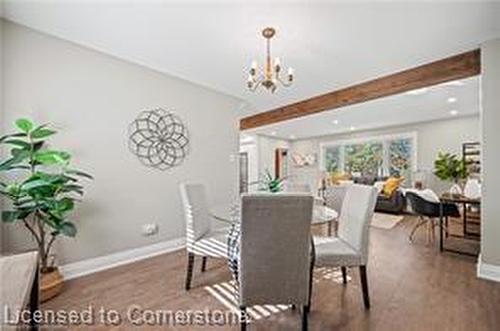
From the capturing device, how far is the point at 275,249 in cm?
151

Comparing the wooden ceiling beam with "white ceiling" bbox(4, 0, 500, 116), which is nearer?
"white ceiling" bbox(4, 0, 500, 116)

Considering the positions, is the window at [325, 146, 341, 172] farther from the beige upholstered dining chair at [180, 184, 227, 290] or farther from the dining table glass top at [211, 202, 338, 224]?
the beige upholstered dining chair at [180, 184, 227, 290]

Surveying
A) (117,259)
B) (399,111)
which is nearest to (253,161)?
(399,111)

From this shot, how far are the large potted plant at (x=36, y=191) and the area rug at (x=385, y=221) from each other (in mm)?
4869

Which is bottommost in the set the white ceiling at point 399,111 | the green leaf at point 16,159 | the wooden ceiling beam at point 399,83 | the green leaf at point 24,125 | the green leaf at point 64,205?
the green leaf at point 64,205

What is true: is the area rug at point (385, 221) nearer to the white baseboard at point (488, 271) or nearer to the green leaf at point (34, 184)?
the white baseboard at point (488, 271)

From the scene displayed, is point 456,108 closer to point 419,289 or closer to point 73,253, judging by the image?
point 419,289

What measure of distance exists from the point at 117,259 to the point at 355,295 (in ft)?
8.44

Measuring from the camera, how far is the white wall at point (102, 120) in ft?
7.97

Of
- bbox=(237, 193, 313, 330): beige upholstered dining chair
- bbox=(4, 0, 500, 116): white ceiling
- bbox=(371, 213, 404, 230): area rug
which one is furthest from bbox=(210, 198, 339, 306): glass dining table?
bbox=(371, 213, 404, 230): area rug

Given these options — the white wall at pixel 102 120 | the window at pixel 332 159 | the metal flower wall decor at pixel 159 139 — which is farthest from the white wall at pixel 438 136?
the metal flower wall decor at pixel 159 139

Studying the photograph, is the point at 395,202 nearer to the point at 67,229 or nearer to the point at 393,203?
the point at 393,203

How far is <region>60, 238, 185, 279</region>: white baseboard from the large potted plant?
21 cm

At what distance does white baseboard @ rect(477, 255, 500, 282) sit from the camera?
98.0 inches
